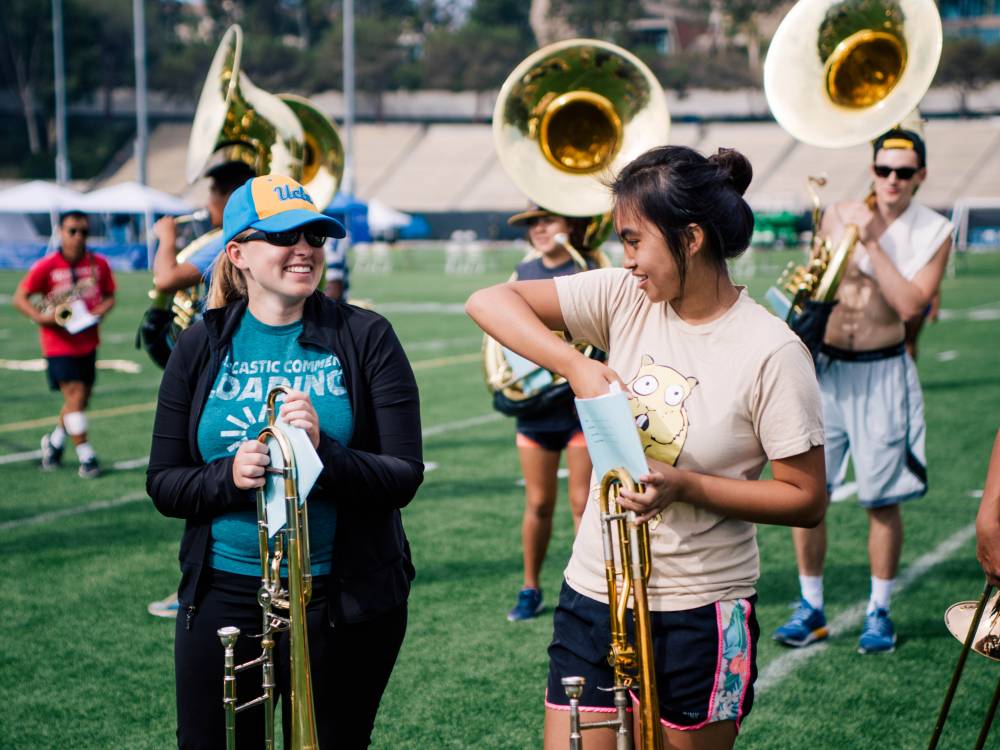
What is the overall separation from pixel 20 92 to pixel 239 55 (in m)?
71.8

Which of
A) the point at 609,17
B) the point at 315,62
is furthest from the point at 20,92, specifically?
the point at 609,17

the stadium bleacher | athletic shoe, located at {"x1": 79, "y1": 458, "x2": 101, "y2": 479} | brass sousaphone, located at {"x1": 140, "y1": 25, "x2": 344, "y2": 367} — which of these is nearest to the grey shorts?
brass sousaphone, located at {"x1": 140, "y1": 25, "x2": 344, "y2": 367}

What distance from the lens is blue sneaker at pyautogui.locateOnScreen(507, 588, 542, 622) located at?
17.7 ft

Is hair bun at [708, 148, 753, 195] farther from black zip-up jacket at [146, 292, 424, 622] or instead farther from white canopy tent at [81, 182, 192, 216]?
white canopy tent at [81, 182, 192, 216]

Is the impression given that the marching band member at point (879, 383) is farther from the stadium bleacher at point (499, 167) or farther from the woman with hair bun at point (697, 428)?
the stadium bleacher at point (499, 167)

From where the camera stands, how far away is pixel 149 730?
4.21 metres

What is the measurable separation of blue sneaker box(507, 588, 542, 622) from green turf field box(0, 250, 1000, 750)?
7 centimetres

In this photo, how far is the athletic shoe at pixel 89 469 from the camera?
325 inches

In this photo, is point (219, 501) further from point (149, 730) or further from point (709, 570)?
point (149, 730)

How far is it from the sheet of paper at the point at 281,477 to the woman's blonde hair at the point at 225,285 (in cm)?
59

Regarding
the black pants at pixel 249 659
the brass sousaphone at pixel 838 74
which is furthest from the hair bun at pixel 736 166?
the brass sousaphone at pixel 838 74

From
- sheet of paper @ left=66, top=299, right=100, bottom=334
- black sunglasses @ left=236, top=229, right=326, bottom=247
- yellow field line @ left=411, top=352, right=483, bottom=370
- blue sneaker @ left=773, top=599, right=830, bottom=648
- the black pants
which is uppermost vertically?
black sunglasses @ left=236, top=229, right=326, bottom=247

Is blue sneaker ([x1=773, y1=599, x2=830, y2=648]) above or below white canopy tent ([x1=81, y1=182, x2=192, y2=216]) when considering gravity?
above

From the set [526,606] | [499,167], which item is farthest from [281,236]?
[499,167]
